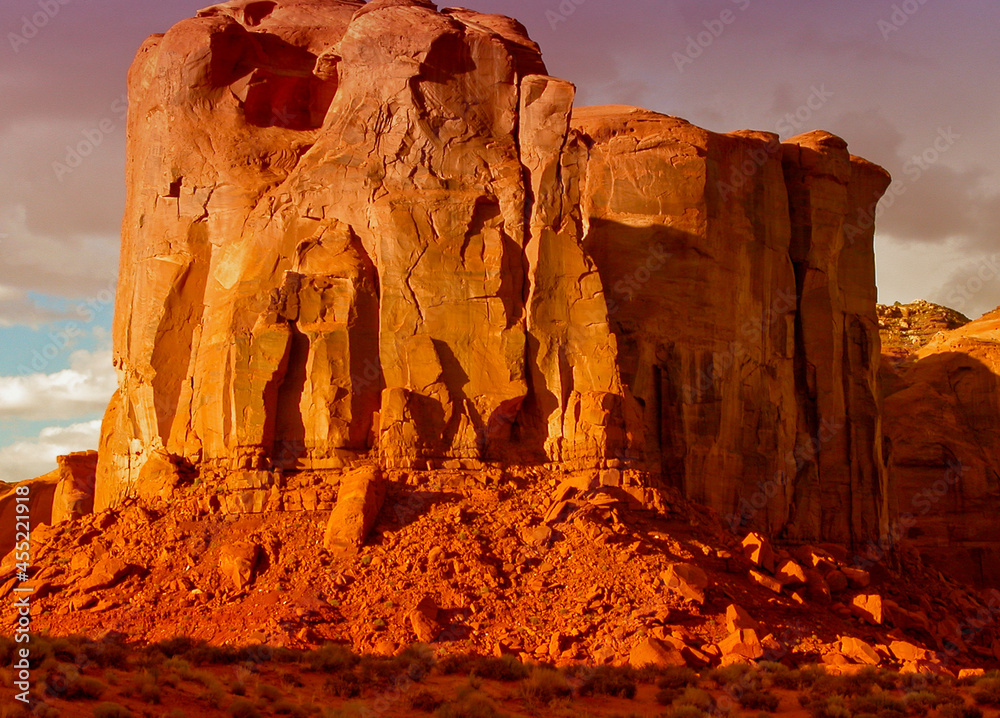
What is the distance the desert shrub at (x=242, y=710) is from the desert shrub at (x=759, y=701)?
835cm

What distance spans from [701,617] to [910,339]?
4986cm

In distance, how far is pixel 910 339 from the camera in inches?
2896

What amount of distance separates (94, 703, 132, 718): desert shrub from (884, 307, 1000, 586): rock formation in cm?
3240

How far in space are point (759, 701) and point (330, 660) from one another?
742cm

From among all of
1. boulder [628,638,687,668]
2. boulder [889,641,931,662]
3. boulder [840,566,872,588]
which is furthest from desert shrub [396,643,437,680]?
boulder [840,566,872,588]

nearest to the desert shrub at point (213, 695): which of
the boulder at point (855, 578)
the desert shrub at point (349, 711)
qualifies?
the desert shrub at point (349, 711)

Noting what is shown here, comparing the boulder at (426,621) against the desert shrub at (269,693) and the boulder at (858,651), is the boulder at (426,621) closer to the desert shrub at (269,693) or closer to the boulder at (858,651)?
the desert shrub at (269,693)

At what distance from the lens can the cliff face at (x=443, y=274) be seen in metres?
30.8

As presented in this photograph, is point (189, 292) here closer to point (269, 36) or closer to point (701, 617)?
point (269, 36)

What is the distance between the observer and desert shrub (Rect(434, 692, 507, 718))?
71.5 feet

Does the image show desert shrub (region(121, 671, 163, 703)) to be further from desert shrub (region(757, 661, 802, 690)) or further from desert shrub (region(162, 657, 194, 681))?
desert shrub (region(757, 661, 802, 690))

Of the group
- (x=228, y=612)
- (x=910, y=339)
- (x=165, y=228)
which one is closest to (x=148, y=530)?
(x=228, y=612)

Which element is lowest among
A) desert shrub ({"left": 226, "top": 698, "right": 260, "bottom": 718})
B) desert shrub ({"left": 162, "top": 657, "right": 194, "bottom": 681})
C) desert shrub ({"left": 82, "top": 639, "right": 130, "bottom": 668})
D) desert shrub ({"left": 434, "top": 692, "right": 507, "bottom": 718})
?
desert shrub ({"left": 434, "top": 692, "right": 507, "bottom": 718})

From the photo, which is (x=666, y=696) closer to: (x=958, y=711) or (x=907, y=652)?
(x=958, y=711)
